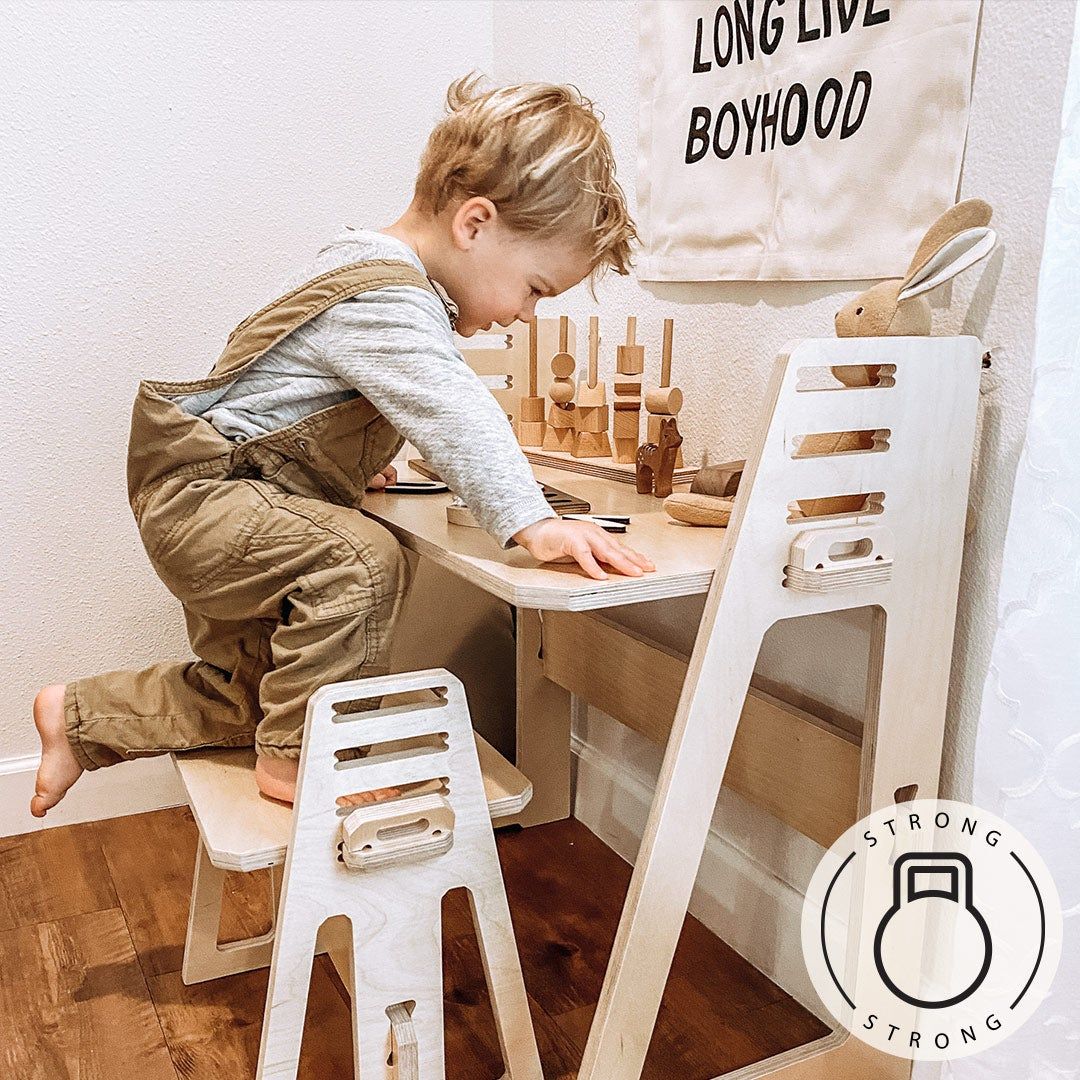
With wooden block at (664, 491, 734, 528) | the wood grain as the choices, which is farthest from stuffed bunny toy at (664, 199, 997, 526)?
the wood grain

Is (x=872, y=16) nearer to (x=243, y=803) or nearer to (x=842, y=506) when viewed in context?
(x=842, y=506)

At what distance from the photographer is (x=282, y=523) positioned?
1043 mm

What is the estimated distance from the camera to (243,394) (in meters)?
1.09

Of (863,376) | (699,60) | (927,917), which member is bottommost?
(927,917)

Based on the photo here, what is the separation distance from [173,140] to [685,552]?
3.69 ft

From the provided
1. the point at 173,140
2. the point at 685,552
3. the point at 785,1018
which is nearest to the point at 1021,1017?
the point at 785,1018

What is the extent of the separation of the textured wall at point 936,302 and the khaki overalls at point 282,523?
45 cm

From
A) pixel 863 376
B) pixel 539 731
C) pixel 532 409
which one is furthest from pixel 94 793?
pixel 863 376

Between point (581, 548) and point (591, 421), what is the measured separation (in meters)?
0.55

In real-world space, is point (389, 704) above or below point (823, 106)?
below

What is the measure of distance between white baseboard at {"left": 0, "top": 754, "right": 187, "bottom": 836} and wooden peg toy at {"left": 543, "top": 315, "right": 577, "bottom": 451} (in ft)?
2.59

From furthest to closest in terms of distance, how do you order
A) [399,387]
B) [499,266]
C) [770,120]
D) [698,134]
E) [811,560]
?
[698,134]
[770,120]
[499,266]
[399,387]
[811,560]

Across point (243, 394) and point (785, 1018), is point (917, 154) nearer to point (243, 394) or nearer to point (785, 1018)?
point (243, 394)

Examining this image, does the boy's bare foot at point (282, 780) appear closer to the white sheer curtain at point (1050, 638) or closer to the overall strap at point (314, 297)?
the overall strap at point (314, 297)
